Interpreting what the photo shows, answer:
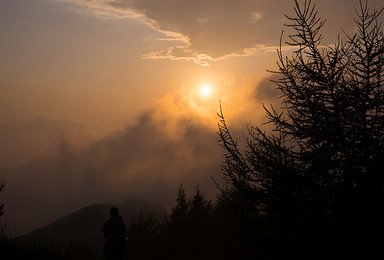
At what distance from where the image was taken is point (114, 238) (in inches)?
361

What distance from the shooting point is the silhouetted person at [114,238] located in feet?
30.0

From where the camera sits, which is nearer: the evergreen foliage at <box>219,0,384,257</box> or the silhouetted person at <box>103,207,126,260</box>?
the evergreen foliage at <box>219,0,384,257</box>

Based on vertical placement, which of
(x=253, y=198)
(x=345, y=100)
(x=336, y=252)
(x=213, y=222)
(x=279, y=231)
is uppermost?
(x=213, y=222)

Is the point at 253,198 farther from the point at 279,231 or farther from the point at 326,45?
the point at 326,45

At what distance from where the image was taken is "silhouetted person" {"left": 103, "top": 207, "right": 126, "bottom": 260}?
9141mm

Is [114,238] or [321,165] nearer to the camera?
[321,165]

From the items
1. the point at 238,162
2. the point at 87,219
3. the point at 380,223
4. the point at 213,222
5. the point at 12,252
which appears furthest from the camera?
the point at 87,219

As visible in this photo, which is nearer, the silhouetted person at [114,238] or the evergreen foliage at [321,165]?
the evergreen foliage at [321,165]

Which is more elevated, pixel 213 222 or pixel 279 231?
pixel 213 222

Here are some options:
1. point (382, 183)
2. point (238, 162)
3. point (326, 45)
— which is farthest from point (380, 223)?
point (326, 45)

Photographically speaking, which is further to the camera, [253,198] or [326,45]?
[326,45]

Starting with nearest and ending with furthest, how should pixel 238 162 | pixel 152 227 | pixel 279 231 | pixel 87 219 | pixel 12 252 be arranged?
pixel 279 231 → pixel 238 162 → pixel 12 252 → pixel 152 227 → pixel 87 219

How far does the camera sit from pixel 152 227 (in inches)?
1698

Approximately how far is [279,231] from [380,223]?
1647 millimetres
